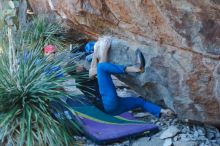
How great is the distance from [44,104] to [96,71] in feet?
4.12

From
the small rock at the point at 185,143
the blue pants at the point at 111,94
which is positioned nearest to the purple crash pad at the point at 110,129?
the blue pants at the point at 111,94

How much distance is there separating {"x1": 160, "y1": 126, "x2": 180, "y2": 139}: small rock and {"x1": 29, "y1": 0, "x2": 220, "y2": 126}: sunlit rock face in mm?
217

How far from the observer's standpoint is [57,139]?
555cm

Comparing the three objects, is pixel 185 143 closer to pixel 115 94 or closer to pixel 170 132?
pixel 170 132

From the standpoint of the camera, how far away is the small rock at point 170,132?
6014 mm

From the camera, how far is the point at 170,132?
19.9 ft

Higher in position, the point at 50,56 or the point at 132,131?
the point at 50,56

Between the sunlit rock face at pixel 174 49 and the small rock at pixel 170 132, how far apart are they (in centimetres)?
22

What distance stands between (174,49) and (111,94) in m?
1.19

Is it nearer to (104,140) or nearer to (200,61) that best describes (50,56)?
(104,140)

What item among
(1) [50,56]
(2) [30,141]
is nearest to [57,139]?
(2) [30,141]

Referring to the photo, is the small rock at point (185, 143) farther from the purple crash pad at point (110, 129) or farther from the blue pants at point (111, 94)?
the blue pants at point (111, 94)

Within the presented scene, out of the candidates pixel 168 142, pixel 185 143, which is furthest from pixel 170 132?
pixel 185 143

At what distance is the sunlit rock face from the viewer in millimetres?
5320
